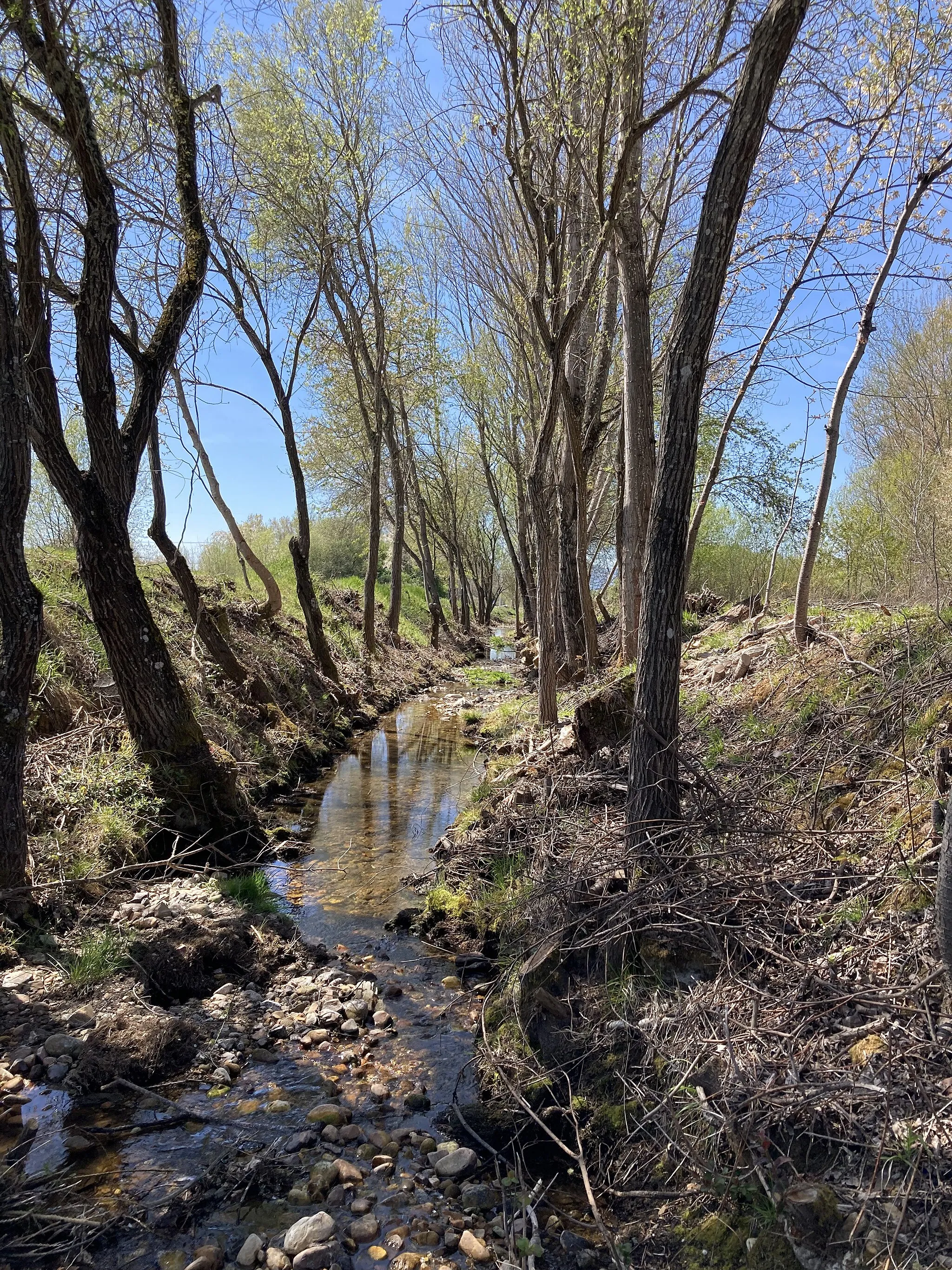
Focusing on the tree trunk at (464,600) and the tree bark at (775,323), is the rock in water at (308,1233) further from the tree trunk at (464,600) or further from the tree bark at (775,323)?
the tree trunk at (464,600)

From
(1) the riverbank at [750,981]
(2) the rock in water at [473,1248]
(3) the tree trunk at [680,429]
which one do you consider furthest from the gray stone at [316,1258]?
(3) the tree trunk at [680,429]

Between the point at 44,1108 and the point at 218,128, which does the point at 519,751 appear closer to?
the point at 44,1108

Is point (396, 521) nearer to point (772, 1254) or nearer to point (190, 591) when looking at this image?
point (190, 591)

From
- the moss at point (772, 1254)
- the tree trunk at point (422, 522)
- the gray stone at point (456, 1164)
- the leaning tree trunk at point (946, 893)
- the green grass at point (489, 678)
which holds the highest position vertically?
the tree trunk at point (422, 522)

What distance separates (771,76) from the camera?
3.75 meters

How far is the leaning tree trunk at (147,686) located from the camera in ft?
20.3

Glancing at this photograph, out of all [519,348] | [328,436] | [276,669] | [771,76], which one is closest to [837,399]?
[771,76]

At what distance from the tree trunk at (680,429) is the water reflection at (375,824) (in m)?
2.88

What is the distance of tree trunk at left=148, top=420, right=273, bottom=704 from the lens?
9750 millimetres

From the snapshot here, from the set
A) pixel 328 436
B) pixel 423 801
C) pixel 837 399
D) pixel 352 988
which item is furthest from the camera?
pixel 328 436

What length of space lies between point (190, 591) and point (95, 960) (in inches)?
252

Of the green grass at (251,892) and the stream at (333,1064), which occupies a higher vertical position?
the green grass at (251,892)

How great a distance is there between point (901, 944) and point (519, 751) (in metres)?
5.56

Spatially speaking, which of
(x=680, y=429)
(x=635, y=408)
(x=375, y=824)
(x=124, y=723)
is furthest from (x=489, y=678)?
(x=680, y=429)
